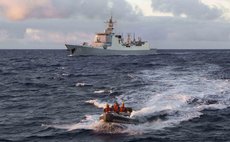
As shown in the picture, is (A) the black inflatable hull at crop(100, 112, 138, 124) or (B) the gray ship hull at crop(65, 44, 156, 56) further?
(B) the gray ship hull at crop(65, 44, 156, 56)

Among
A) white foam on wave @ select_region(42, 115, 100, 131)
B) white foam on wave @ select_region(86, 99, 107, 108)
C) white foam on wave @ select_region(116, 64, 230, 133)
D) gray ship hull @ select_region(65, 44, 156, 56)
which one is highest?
gray ship hull @ select_region(65, 44, 156, 56)

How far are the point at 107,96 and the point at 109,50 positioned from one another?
85.4m

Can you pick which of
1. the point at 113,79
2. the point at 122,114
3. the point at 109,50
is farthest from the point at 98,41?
the point at 122,114

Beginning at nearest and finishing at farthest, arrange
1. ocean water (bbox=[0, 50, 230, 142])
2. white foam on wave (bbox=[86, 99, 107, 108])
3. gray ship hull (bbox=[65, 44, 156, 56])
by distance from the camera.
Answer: ocean water (bbox=[0, 50, 230, 142]) → white foam on wave (bbox=[86, 99, 107, 108]) → gray ship hull (bbox=[65, 44, 156, 56])

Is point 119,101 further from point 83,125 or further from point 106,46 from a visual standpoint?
point 106,46

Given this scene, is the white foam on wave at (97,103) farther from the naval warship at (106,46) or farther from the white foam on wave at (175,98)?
the naval warship at (106,46)

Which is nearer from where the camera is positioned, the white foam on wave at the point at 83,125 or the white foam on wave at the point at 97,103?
the white foam on wave at the point at 83,125

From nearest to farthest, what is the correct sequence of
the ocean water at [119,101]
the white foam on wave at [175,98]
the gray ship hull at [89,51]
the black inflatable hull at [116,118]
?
the ocean water at [119,101] → the black inflatable hull at [116,118] → the white foam on wave at [175,98] → the gray ship hull at [89,51]

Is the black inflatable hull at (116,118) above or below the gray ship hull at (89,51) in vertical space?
below

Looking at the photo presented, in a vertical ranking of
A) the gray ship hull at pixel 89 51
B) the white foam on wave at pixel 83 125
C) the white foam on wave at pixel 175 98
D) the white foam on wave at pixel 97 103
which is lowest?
the white foam on wave at pixel 83 125

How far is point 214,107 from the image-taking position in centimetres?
3284

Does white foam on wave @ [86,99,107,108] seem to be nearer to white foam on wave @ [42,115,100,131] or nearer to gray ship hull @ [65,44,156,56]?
white foam on wave @ [42,115,100,131]

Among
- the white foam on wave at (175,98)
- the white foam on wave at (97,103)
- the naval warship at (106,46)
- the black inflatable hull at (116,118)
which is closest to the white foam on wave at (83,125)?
the black inflatable hull at (116,118)

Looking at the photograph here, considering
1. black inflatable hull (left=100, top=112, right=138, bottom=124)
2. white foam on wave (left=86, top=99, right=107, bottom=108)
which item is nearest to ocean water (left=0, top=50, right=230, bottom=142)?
white foam on wave (left=86, top=99, right=107, bottom=108)
